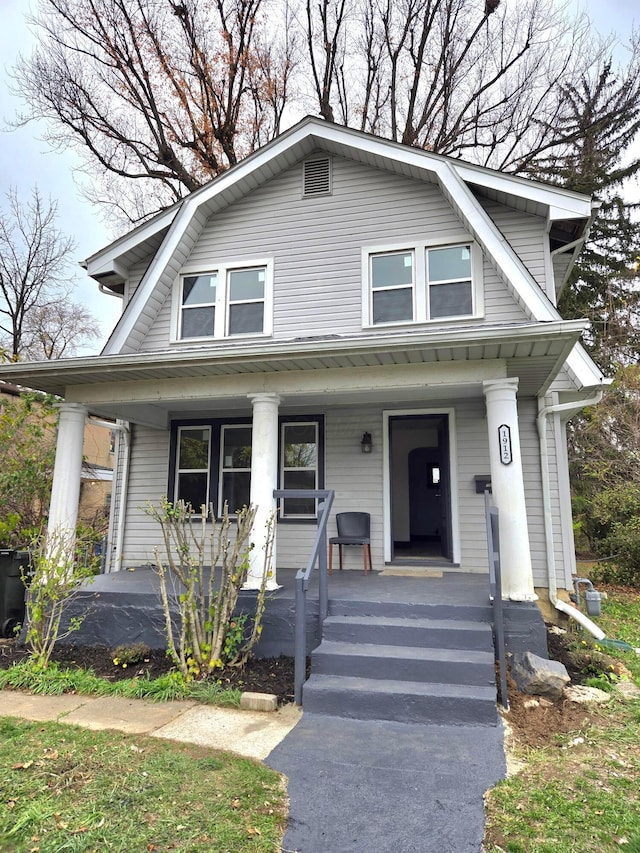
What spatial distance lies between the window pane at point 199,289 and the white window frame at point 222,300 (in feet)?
0.15

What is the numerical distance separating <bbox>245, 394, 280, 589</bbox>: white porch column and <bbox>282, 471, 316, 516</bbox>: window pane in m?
1.85

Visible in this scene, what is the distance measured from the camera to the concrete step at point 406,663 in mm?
4129

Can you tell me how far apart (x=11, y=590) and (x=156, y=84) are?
1350 cm

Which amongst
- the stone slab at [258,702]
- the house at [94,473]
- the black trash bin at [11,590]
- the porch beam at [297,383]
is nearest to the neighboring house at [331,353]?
the porch beam at [297,383]

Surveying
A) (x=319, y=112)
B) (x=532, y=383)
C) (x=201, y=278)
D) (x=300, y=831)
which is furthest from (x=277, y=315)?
(x=319, y=112)

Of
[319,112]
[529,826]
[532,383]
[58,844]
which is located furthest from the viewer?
[319,112]

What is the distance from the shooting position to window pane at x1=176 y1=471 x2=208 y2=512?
8.11 meters

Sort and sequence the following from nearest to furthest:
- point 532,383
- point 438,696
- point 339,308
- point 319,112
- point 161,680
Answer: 1. point 438,696
2. point 161,680
3. point 532,383
4. point 339,308
5. point 319,112

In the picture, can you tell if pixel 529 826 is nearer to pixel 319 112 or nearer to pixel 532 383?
pixel 532 383

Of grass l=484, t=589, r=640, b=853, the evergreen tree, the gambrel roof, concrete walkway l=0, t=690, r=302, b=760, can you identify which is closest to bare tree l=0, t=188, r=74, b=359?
the gambrel roof

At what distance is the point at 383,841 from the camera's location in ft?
8.34

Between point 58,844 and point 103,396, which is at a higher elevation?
point 103,396

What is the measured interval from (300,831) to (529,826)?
1.12m

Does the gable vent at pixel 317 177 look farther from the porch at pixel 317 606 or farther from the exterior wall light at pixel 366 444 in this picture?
the porch at pixel 317 606
